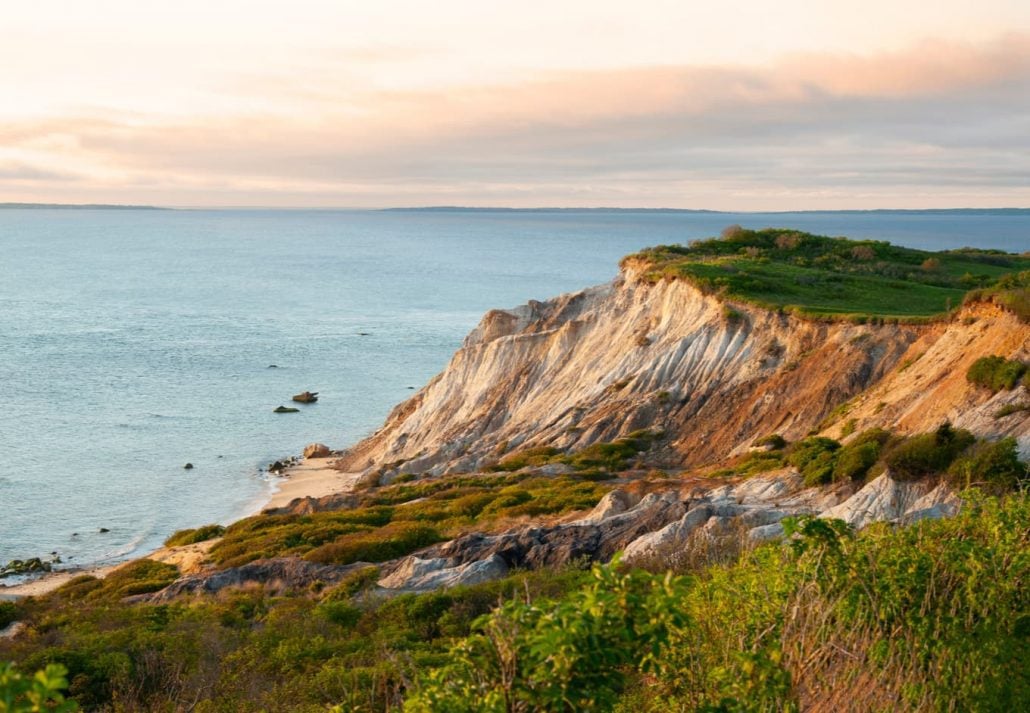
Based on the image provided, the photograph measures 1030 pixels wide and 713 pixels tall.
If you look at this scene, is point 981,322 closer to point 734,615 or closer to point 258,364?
point 734,615

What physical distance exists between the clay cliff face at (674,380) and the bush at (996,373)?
46cm

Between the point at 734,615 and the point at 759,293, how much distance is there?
43.2 m

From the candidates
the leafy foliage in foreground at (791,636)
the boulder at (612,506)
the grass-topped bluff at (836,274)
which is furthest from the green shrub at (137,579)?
the grass-topped bluff at (836,274)

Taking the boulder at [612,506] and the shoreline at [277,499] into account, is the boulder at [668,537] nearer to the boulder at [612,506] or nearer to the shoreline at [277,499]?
the boulder at [612,506]

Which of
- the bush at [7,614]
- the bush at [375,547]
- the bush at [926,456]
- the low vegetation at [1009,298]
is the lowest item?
the bush at [7,614]

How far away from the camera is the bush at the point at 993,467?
25234mm

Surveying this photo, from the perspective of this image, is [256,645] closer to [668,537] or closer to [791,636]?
[668,537]

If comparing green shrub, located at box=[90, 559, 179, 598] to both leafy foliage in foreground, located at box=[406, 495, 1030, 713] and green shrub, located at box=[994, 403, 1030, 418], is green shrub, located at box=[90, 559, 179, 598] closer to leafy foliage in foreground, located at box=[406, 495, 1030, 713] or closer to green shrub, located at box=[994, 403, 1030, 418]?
leafy foliage in foreground, located at box=[406, 495, 1030, 713]

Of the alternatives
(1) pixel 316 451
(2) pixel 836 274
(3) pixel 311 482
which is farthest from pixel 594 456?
(1) pixel 316 451

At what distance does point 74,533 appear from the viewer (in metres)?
51.1

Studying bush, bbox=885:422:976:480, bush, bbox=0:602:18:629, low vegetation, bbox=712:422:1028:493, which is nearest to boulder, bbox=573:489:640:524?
low vegetation, bbox=712:422:1028:493

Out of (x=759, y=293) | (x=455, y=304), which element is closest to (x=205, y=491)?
(x=759, y=293)

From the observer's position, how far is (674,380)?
51.0m

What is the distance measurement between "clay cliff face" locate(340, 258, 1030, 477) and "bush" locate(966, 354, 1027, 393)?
46 cm
